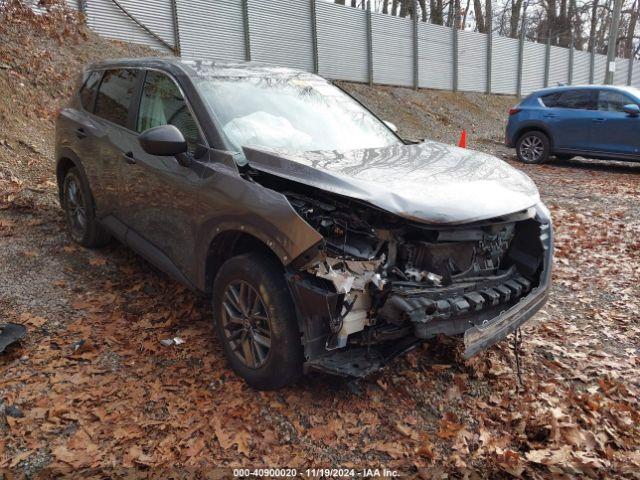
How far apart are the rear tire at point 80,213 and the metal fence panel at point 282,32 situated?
1048cm

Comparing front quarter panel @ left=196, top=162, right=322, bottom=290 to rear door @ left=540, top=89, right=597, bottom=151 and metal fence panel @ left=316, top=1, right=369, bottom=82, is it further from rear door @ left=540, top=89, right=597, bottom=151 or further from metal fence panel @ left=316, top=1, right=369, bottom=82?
metal fence panel @ left=316, top=1, right=369, bottom=82

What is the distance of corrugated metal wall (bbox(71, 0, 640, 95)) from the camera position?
12.9 meters

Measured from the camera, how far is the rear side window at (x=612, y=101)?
1067 cm

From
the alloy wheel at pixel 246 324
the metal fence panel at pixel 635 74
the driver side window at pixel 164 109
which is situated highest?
the metal fence panel at pixel 635 74

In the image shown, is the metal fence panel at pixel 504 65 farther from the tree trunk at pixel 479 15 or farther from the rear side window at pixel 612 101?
the rear side window at pixel 612 101

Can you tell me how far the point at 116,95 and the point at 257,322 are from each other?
2711mm

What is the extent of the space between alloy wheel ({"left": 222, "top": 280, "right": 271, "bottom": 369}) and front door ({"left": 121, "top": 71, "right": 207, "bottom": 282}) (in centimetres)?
52

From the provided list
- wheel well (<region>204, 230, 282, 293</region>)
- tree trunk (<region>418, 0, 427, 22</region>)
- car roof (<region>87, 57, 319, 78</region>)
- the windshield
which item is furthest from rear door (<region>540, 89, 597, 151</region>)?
tree trunk (<region>418, 0, 427, 22</region>)

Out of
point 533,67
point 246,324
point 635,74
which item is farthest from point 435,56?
point 635,74

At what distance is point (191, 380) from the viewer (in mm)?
3391

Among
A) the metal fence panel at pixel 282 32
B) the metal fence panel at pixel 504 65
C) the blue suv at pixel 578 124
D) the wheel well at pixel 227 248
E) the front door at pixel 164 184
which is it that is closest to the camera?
the wheel well at pixel 227 248

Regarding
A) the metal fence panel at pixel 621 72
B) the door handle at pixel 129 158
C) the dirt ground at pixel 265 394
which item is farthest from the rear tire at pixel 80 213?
the metal fence panel at pixel 621 72

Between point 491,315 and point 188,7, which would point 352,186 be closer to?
point 491,315

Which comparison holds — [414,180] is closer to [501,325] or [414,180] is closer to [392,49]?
[501,325]
